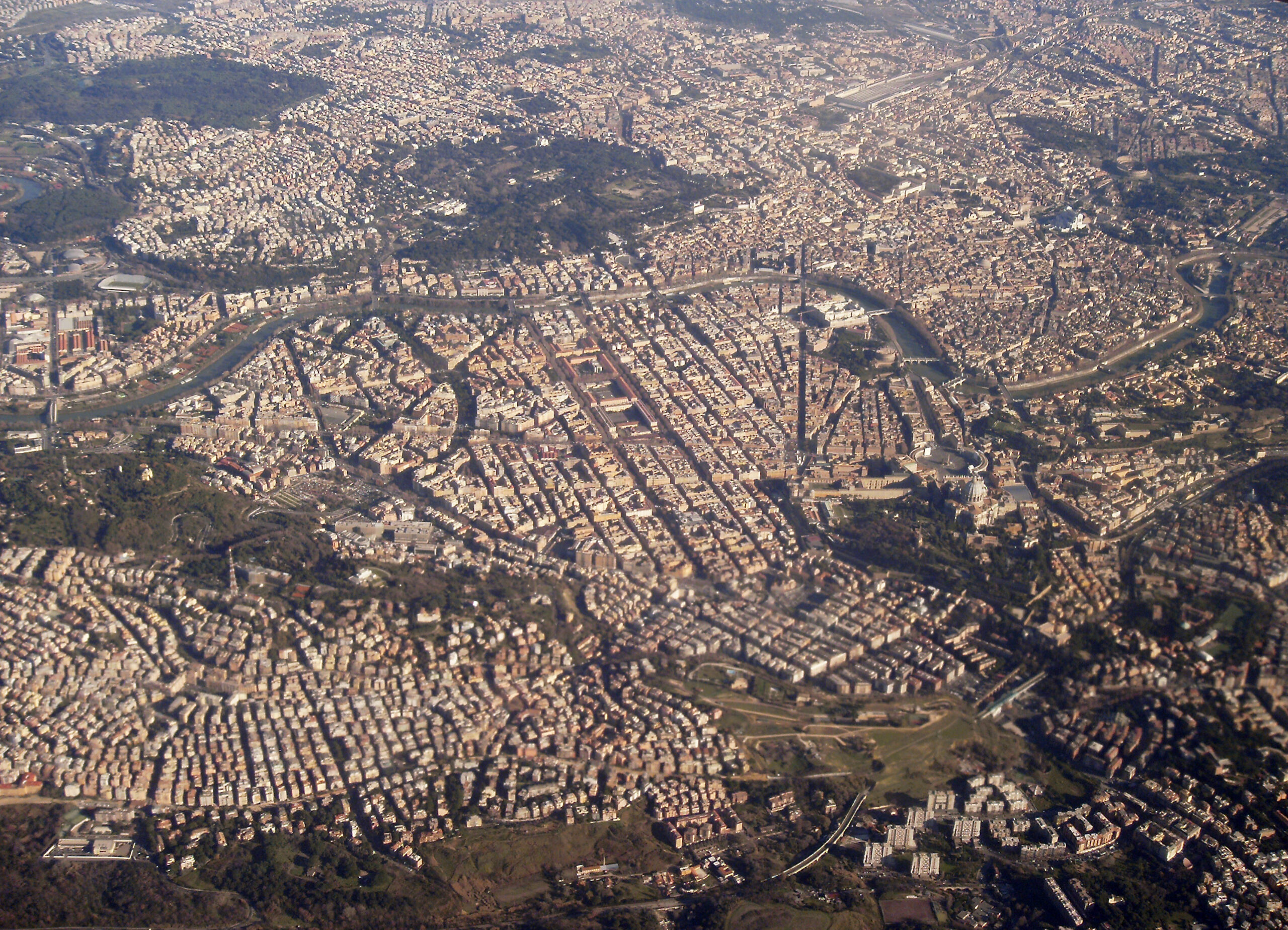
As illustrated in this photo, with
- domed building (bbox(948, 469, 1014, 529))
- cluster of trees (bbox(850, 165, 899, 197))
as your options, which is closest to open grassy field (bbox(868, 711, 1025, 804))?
domed building (bbox(948, 469, 1014, 529))

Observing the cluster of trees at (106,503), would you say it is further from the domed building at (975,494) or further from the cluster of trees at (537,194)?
the domed building at (975,494)

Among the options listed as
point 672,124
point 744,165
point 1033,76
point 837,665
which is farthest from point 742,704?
point 1033,76

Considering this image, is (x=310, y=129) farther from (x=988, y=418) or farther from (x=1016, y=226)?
(x=988, y=418)

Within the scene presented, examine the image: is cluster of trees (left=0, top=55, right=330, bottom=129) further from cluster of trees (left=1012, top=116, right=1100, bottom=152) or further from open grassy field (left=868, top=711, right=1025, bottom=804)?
open grassy field (left=868, top=711, right=1025, bottom=804)

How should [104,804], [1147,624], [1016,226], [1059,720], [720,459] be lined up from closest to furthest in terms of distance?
[104,804] → [1059,720] → [1147,624] → [720,459] → [1016,226]

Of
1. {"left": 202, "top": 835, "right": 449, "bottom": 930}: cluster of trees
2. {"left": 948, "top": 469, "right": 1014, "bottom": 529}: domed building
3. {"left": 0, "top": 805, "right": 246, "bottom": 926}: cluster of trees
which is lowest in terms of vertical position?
{"left": 0, "top": 805, "right": 246, "bottom": 926}: cluster of trees

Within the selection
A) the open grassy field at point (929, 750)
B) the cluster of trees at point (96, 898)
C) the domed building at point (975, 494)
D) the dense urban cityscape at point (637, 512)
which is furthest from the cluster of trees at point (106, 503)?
the domed building at point (975, 494)
